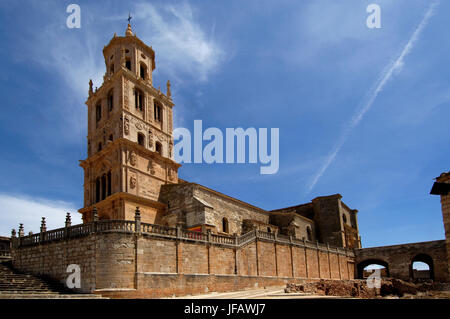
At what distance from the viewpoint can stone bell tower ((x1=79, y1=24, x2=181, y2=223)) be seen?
3100 centimetres

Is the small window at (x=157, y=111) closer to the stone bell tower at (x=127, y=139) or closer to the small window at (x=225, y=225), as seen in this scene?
the stone bell tower at (x=127, y=139)

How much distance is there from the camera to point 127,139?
103 ft

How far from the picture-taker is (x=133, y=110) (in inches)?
1345

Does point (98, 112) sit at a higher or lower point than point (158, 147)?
higher

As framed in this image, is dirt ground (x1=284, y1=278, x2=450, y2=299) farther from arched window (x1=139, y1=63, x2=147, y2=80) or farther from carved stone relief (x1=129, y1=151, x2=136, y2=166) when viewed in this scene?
arched window (x1=139, y1=63, x2=147, y2=80)

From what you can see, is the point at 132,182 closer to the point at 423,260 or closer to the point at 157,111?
the point at 157,111

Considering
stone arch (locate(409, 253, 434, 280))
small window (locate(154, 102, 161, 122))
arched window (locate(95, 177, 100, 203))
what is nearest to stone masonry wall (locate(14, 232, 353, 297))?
arched window (locate(95, 177, 100, 203))

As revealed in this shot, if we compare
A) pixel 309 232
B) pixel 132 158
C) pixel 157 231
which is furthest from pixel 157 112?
pixel 309 232

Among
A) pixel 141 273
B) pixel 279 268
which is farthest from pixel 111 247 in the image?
pixel 279 268

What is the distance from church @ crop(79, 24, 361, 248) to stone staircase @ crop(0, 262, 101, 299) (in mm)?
10561

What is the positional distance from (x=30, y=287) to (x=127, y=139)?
53.1 ft

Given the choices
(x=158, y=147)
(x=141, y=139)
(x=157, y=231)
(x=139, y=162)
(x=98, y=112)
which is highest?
(x=98, y=112)

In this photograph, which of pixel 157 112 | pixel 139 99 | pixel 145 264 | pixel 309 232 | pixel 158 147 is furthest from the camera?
pixel 309 232
